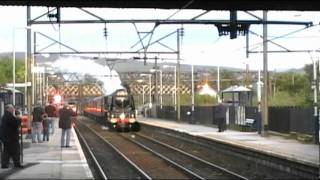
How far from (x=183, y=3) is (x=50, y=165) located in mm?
6761

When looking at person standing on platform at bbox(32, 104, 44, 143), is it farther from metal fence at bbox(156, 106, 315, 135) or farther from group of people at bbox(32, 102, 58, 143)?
metal fence at bbox(156, 106, 315, 135)

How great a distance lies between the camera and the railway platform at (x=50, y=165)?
61.2ft

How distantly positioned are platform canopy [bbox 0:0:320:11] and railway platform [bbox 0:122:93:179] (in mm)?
4648

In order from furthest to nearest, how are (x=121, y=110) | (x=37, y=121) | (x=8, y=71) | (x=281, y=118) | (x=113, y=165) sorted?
(x=8, y=71) → (x=121, y=110) → (x=281, y=118) → (x=37, y=121) → (x=113, y=165)

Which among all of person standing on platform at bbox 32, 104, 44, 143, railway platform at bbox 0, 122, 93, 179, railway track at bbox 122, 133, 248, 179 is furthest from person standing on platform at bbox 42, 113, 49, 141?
railway track at bbox 122, 133, 248, 179

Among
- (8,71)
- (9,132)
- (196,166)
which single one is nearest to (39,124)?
(196,166)

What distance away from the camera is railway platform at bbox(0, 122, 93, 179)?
1864 centimetres

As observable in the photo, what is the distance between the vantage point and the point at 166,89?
416ft

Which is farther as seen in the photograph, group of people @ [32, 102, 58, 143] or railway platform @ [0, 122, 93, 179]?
group of people @ [32, 102, 58, 143]

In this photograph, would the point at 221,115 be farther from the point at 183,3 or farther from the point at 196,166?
the point at 183,3

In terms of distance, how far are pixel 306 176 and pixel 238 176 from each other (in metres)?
1.90

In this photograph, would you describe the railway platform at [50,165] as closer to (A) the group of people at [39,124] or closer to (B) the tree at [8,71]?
(A) the group of people at [39,124]

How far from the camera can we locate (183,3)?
1922 cm

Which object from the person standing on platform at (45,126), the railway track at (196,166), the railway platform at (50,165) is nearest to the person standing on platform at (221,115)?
the railway track at (196,166)
